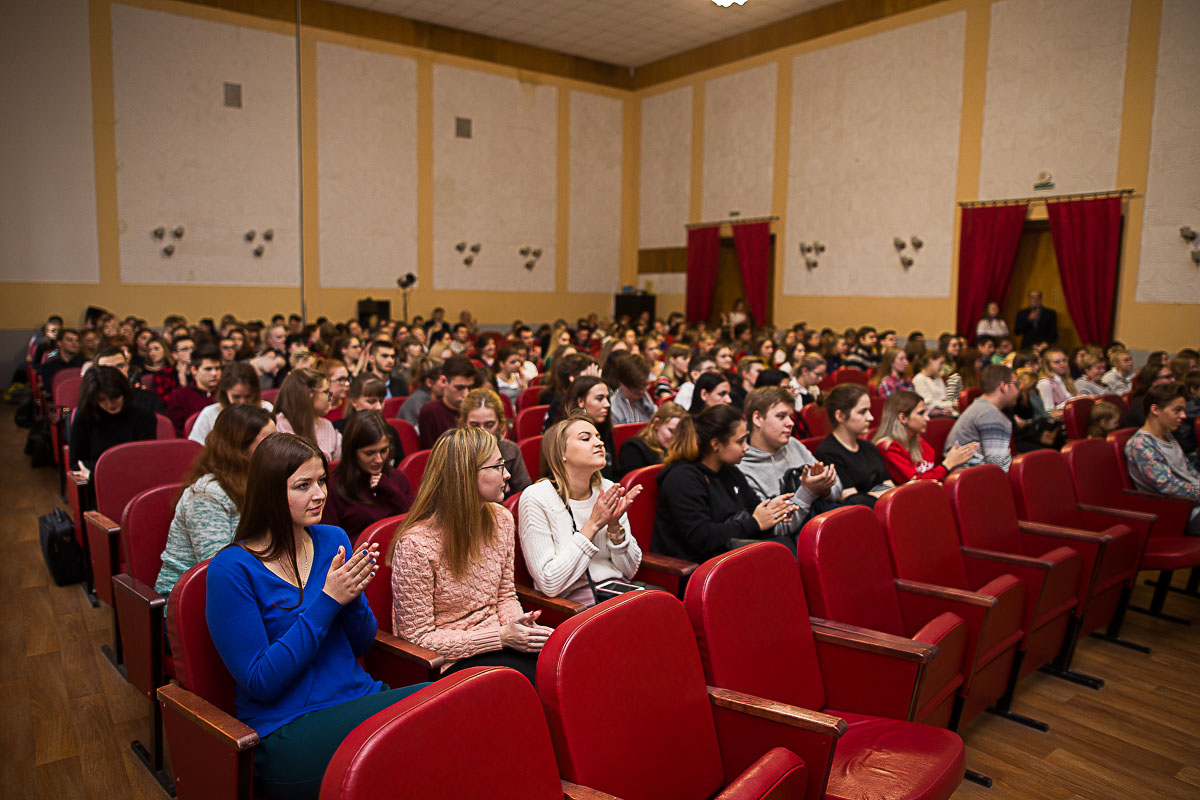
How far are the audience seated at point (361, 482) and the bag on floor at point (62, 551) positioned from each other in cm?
196

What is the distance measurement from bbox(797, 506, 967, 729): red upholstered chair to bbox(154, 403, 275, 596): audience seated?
67.7 inches

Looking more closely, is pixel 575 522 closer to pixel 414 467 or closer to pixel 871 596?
pixel 871 596

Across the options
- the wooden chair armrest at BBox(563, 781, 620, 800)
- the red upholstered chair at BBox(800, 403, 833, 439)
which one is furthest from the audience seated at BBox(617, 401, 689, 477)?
the wooden chair armrest at BBox(563, 781, 620, 800)

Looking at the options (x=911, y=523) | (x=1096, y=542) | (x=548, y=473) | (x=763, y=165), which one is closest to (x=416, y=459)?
(x=548, y=473)

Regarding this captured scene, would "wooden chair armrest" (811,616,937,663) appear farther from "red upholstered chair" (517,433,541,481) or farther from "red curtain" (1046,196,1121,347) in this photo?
"red curtain" (1046,196,1121,347)

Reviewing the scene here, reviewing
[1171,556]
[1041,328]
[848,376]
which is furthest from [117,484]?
[1041,328]

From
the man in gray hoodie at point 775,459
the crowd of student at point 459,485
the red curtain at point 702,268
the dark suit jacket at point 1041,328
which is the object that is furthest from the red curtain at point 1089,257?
the man in gray hoodie at point 775,459

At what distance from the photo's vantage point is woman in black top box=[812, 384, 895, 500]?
11.6ft

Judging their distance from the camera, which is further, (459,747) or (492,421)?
(492,421)

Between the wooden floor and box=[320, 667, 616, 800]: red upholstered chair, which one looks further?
the wooden floor

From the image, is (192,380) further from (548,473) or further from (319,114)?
(319,114)

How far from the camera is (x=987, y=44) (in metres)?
11.0

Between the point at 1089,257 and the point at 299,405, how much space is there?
33.7ft

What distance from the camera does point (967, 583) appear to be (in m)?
2.96
